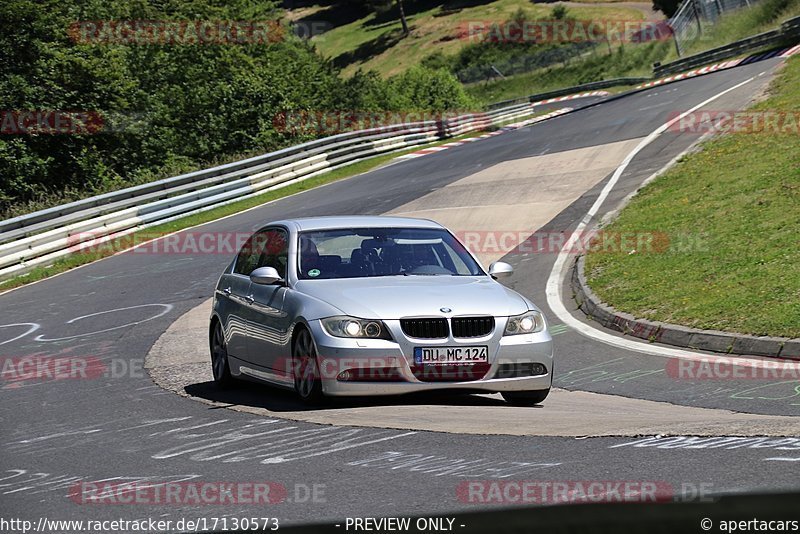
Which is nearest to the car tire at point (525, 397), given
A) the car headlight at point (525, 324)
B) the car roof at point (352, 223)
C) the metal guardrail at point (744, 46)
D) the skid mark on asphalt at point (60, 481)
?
the car headlight at point (525, 324)

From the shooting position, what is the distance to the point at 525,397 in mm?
9398

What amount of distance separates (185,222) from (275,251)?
18.8 meters

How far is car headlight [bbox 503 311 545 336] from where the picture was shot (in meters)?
9.05

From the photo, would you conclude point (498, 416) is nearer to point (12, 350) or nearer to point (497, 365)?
point (497, 365)

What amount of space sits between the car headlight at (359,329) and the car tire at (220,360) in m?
2.30

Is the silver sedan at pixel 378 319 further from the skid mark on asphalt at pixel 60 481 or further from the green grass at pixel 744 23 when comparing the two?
the green grass at pixel 744 23

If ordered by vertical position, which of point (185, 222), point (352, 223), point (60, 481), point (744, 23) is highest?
point (352, 223)

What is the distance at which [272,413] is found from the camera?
884 cm

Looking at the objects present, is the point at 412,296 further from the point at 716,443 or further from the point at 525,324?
the point at 716,443

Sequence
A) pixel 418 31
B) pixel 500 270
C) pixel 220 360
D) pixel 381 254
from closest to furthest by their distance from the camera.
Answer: pixel 381 254 → pixel 500 270 → pixel 220 360 → pixel 418 31

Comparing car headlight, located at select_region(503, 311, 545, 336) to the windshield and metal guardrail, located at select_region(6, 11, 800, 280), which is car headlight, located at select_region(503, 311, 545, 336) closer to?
the windshield

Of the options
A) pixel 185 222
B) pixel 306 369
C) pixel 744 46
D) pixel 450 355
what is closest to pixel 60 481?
pixel 306 369

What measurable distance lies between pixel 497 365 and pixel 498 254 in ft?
37.7

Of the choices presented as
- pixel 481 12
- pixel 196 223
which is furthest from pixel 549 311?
pixel 481 12
